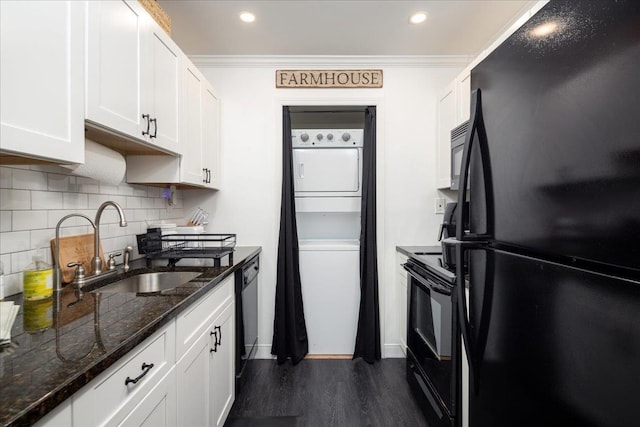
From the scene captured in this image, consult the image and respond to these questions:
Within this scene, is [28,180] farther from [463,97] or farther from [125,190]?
[463,97]

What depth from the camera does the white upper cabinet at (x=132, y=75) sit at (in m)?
1.13

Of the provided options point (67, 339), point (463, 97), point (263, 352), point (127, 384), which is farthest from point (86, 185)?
point (463, 97)

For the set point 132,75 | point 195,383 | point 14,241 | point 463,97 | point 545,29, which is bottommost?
point 195,383

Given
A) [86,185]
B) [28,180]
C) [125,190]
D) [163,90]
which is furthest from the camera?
[125,190]

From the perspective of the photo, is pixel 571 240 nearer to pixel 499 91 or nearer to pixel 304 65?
pixel 499 91

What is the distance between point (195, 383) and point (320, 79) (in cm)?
235

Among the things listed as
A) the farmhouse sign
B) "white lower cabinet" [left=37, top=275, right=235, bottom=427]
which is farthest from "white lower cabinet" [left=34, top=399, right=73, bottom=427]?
the farmhouse sign

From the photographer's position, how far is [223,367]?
63.9 inches

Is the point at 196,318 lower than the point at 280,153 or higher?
lower

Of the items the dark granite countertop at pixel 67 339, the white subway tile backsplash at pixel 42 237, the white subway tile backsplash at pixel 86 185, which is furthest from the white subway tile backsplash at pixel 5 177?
the dark granite countertop at pixel 67 339

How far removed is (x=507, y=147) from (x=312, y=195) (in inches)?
79.9

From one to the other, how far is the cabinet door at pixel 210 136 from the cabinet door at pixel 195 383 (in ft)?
4.26

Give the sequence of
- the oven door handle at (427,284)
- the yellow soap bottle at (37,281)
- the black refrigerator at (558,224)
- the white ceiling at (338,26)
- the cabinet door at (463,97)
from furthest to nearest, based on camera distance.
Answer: the cabinet door at (463,97), the white ceiling at (338,26), the oven door handle at (427,284), the yellow soap bottle at (37,281), the black refrigerator at (558,224)

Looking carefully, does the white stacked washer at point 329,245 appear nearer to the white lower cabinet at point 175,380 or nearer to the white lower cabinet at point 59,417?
the white lower cabinet at point 175,380
